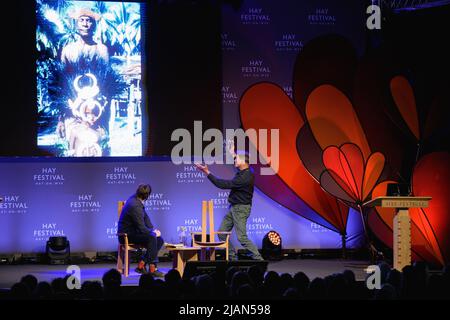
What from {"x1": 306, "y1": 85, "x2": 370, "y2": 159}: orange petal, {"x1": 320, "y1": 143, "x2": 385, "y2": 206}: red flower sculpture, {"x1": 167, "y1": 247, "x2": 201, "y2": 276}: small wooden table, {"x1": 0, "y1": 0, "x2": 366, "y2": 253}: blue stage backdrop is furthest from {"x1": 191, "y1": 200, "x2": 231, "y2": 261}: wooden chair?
{"x1": 306, "y1": 85, "x2": 370, "y2": 159}: orange petal

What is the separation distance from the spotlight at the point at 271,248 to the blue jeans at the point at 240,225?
1538mm

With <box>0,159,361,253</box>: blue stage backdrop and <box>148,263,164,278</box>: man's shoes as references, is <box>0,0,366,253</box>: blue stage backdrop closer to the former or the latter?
<box>0,159,361,253</box>: blue stage backdrop

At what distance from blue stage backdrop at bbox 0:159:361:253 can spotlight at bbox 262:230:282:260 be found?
35 centimetres

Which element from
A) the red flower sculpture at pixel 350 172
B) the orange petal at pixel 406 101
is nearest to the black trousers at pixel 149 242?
the red flower sculpture at pixel 350 172

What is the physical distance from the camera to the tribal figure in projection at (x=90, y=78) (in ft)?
30.0

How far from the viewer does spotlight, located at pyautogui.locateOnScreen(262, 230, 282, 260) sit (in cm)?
946

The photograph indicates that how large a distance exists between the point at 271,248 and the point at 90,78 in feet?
10.5

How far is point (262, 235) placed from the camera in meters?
9.85

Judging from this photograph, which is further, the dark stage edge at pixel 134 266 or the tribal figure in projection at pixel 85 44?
the tribal figure in projection at pixel 85 44

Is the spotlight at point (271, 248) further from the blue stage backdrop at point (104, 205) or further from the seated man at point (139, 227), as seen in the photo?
the seated man at point (139, 227)

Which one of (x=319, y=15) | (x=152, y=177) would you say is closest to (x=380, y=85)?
(x=319, y=15)

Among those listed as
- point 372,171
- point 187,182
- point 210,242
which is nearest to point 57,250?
point 187,182

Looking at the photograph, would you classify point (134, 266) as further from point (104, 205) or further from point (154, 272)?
point (154, 272)

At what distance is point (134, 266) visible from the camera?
879 cm
